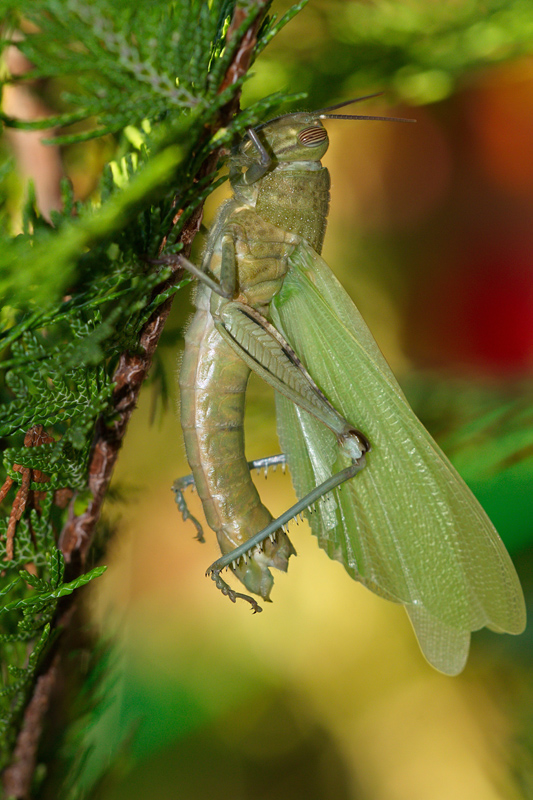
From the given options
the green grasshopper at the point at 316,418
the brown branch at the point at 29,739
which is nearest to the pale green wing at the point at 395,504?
the green grasshopper at the point at 316,418

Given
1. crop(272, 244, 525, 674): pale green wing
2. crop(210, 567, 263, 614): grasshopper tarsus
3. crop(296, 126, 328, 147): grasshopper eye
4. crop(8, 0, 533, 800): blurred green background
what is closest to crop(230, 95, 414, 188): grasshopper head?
crop(296, 126, 328, 147): grasshopper eye

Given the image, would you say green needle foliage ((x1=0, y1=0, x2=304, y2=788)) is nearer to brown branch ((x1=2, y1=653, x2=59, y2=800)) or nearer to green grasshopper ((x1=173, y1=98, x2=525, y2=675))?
brown branch ((x1=2, y1=653, x2=59, y2=800))

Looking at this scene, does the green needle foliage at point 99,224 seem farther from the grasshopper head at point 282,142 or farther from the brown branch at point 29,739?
the grasshopper head at point 282,142

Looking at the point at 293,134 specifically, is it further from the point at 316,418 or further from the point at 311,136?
the point at 316,418

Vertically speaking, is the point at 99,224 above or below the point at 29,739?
above

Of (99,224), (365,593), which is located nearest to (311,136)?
(99,224)

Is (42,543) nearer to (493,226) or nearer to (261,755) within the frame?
(261,755)

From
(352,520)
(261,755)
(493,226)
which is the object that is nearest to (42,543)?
(352,520)
